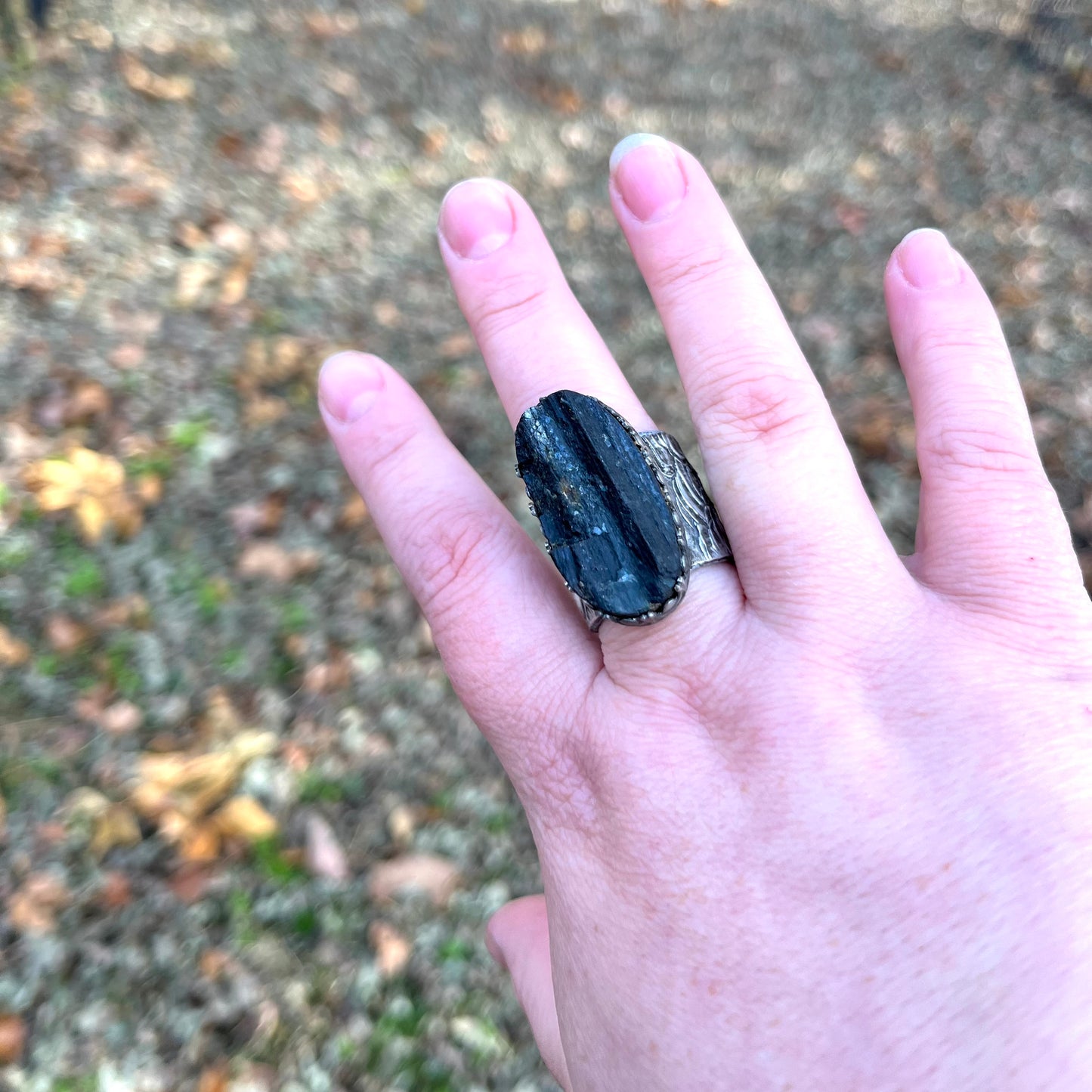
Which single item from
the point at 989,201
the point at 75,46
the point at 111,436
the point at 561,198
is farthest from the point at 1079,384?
the point at 75,46

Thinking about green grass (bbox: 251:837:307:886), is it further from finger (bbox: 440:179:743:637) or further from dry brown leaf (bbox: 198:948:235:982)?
finger (bbox: 440:179:743:637)

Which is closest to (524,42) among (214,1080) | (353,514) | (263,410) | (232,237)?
(232,237)

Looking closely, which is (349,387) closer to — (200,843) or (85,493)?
(200,843)

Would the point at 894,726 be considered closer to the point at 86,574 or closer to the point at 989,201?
the point at 86,574

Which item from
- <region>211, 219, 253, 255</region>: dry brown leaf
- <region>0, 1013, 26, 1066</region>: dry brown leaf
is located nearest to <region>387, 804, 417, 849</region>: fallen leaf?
<region>0, 1013, 26, 1066</region>: dry brown leaf

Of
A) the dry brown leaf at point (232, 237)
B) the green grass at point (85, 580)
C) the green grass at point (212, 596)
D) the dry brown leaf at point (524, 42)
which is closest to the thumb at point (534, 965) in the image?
the green grass at point (212, 596)

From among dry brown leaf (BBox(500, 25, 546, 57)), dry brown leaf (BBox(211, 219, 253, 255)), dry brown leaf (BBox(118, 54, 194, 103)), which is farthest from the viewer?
dry brown leaf (BBox(500, 25, 546, 57))
